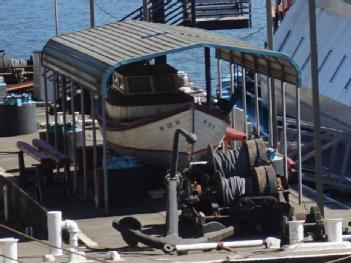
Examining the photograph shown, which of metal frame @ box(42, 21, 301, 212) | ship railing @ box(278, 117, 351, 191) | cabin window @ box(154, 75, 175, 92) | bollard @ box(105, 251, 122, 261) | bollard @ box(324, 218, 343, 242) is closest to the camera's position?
bollard @ box(105, 251, 122, 261)

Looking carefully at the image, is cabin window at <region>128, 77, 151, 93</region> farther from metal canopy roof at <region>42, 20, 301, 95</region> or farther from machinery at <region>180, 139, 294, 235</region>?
machinery at <region>180, 139, 294, 235</region>

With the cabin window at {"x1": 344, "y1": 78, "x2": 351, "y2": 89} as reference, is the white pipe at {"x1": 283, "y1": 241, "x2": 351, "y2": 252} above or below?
below

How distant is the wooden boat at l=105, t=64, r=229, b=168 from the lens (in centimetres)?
2250

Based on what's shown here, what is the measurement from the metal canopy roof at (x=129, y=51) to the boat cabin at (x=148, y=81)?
2.23 ft

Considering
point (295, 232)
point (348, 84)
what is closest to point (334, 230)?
point (295, 232)

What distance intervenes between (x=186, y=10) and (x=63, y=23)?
43.4 m

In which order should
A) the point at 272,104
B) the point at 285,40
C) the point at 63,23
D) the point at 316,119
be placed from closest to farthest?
the point at 316,119 → the point at 272,104 → the point at 285,40 → the point at 63,23

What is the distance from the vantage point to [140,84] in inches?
926

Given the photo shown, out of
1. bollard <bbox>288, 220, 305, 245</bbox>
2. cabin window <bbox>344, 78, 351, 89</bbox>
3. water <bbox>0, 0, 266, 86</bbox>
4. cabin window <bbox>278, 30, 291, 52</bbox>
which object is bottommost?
water <bbox>0, 0, 266, 86</bbox>

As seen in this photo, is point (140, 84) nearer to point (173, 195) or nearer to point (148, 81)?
point (148, 81)

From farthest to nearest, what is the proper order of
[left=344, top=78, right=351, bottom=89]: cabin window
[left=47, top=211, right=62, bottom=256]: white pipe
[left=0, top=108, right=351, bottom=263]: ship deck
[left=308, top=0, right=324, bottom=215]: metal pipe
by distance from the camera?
1. [left=344, top=78, right=351, bottom=89]: cabin window
2. [left=308, top=0, right=324, bottom=215]: metal pipe
3. [left=47, top=211, right=62, bottom=256]: white pipe
4. [left=0, top=108, right=351, bottom=263]: ship deck

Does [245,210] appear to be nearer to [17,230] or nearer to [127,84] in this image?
[17,230]

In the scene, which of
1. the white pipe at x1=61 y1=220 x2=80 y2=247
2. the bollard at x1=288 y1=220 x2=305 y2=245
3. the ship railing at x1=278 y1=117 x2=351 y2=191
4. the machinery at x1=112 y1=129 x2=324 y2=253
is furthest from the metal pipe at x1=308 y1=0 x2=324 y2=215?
the ship railing at x1=278 y1=117 x2=351 y2=191

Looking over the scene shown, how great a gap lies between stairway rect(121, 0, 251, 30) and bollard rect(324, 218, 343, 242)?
22187mm
